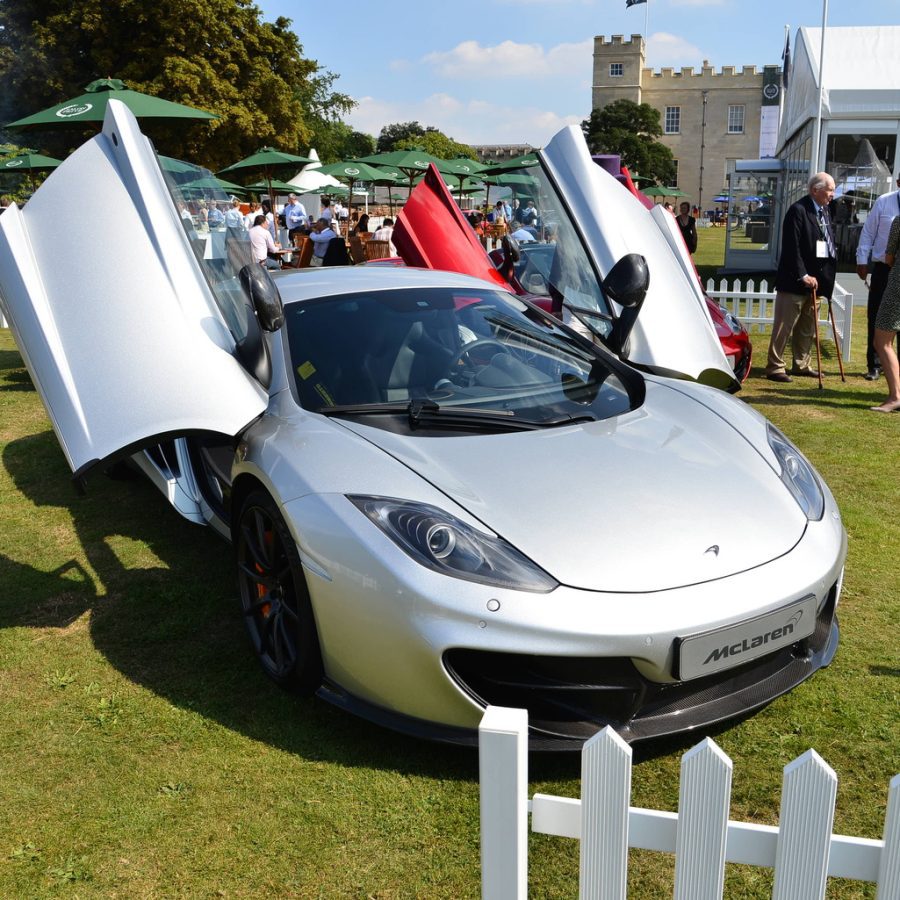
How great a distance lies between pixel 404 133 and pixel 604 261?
393 ft

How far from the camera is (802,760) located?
1443mm

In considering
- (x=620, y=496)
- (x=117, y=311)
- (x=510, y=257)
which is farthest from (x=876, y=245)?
(x=117, y=311)


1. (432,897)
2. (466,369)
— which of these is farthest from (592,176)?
(432,897)

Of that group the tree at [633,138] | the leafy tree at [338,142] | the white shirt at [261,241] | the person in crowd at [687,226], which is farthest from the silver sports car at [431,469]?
the tree at [633,138]

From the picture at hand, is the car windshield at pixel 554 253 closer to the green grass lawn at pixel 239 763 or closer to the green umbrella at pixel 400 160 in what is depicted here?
the green grass lawn at pixel 239 763

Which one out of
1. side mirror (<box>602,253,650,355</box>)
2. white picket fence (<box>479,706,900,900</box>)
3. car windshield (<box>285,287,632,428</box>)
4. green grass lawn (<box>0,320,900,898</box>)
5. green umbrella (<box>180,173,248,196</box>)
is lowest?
green grass lawn (<box>0,320,900,898</box>)

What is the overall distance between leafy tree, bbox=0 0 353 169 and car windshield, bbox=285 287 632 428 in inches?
1134

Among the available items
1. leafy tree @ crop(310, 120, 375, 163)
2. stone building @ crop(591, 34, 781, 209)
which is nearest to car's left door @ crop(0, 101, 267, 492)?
leafy tree @ crop(310, 120, 375, 163)

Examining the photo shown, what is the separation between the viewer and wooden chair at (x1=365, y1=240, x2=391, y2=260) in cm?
1770

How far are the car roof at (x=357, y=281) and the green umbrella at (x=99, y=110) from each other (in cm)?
601

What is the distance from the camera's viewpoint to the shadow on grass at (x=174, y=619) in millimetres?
3006

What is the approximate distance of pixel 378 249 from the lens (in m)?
17.8

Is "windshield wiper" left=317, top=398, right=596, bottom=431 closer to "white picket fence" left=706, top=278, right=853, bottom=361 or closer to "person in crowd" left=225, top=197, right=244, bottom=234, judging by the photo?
"person in crowd" left=225, top=197, right=244, bottom=234

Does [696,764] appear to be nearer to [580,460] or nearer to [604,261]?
[580,460]
